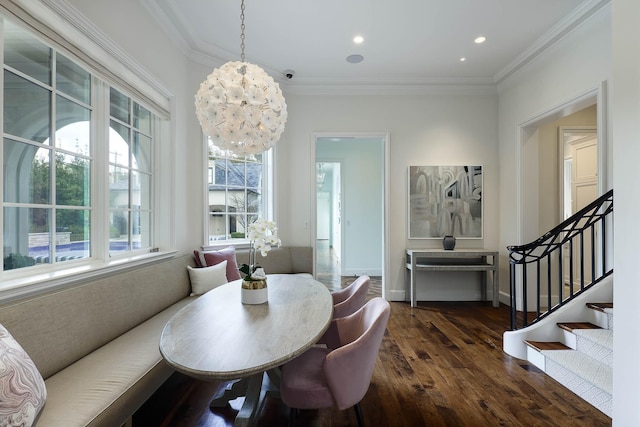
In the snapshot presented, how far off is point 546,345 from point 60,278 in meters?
3.48

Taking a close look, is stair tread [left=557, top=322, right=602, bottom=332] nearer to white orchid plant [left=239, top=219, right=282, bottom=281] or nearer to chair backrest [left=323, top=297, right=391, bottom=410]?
chair backrest [left=323, top=297, right=391, bottom=410]

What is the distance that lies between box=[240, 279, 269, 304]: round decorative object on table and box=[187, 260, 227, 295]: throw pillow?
4.09ft

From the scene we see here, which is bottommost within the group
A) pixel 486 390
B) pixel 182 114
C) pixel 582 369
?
pixel 486 390

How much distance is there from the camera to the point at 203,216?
11.5ft

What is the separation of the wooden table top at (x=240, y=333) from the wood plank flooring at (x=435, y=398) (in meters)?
0.70

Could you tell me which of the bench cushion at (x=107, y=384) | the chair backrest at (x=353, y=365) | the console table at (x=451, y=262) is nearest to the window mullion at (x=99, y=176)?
the bench cushion at (x=107, y=384)

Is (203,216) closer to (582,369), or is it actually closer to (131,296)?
(131,296)

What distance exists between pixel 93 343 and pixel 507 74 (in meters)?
5.02

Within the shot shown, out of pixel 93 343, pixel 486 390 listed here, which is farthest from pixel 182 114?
pixel 486 390

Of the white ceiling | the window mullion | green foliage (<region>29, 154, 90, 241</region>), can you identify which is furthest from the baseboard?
green foliage (<region>29, 154, 90, 241</region>)

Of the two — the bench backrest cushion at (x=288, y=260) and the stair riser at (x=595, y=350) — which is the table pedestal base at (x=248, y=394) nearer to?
the bench backrest cushion at (x=288, y=260)

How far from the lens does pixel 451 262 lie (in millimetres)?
4160

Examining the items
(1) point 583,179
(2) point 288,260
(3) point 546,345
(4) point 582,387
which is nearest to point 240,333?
(4) point 582,387

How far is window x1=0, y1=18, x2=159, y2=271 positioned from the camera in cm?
160
